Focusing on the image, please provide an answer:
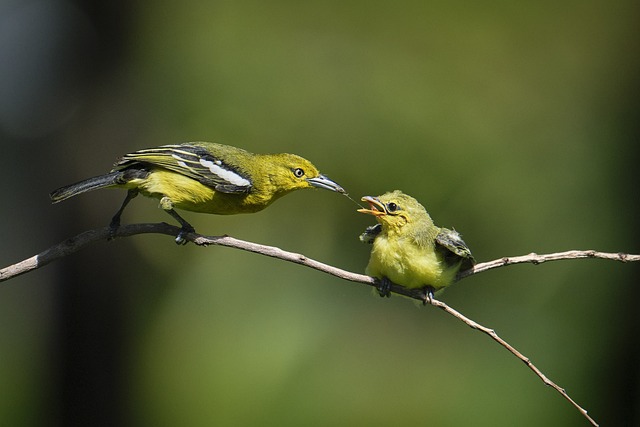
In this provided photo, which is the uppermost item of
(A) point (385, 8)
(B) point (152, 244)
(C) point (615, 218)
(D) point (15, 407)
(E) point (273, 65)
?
(A) point (385, 8)

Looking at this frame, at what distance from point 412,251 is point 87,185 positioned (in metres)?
2.08

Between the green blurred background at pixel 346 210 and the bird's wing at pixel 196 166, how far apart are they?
5928 mm

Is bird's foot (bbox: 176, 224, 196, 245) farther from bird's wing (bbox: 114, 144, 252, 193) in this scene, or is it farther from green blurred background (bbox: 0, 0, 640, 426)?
green blurred background (bbox: 0, 0, 640, 426)

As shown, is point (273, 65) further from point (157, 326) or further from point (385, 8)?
point (157, 326)

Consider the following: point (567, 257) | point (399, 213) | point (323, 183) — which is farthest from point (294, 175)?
point (567, 257)

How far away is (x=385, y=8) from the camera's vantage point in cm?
1402

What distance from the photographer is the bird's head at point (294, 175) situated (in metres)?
5.25

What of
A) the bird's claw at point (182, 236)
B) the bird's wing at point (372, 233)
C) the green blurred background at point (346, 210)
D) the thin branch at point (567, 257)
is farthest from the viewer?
the green blurred background at point (346, 210)

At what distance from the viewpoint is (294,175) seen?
529 centimetres

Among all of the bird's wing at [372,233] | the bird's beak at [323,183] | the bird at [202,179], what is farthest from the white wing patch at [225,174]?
the bird's wing at [372,233]

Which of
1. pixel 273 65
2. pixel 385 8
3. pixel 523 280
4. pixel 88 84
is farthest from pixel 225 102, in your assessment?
pixel 523 280

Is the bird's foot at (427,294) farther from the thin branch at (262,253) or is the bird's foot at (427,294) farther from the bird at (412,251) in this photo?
the thin branch at (262,253)

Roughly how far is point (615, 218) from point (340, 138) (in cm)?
541

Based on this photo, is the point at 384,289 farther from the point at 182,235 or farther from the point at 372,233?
the point at 182,235
